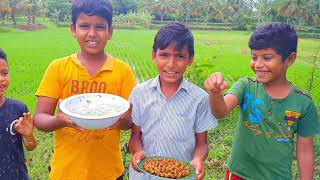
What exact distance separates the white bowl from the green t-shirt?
746 millimetres

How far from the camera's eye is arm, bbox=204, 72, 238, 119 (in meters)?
1.79

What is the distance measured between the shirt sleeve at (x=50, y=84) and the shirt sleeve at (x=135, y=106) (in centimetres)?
44

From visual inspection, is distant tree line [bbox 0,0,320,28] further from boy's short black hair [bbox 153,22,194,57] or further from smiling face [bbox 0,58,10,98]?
boy's short black hair [bbox 153,22,194,57]

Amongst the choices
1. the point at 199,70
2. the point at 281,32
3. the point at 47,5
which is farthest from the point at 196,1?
the point at 281,32

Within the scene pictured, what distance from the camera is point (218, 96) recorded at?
74.9 inches

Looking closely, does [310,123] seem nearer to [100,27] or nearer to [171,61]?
[171,61]

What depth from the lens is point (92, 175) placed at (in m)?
2.13

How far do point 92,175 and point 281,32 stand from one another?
142 cm

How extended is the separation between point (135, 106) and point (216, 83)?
0.53 m

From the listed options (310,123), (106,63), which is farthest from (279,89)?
(106,63)

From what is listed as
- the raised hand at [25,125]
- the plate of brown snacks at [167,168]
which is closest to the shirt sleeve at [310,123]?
the plate of brown snacks at [167,168]

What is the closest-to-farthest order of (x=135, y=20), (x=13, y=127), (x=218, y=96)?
(x=218, y=96), (x=13, y=127), (x=135, y=20)

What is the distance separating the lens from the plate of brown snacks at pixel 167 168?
176cm

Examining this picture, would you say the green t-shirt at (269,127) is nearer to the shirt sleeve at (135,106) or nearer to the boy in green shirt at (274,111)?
the boy in green shirt at (274,111)
